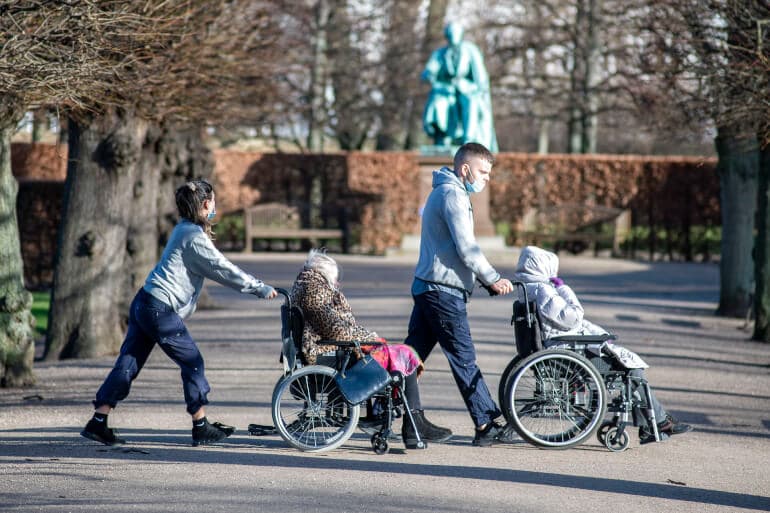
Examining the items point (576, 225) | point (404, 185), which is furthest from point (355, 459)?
point (404, 185)

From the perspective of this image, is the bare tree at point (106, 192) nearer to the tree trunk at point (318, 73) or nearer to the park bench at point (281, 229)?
the park bench at point (281, 229)

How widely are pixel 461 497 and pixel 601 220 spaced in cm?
2126

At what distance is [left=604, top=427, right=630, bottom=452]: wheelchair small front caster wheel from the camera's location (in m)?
6.93

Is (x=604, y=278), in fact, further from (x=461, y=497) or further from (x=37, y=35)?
(x=461, y=497)

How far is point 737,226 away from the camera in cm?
1519

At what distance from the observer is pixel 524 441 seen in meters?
7.17

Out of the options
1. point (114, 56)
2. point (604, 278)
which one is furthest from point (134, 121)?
point (604, 278)

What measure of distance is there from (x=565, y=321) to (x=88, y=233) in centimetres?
583

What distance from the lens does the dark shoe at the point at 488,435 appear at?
22.9 feet

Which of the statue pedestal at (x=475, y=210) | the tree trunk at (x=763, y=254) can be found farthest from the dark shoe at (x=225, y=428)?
the statue pedestal at (x=475, y=210)

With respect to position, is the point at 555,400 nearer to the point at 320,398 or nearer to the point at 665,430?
the point at 665,430

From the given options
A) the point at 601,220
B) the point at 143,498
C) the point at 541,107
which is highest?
the point at 541,107

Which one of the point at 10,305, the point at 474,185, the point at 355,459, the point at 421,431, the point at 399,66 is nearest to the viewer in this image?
the point at 355,459

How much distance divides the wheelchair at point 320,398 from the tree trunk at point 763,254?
6.91m
